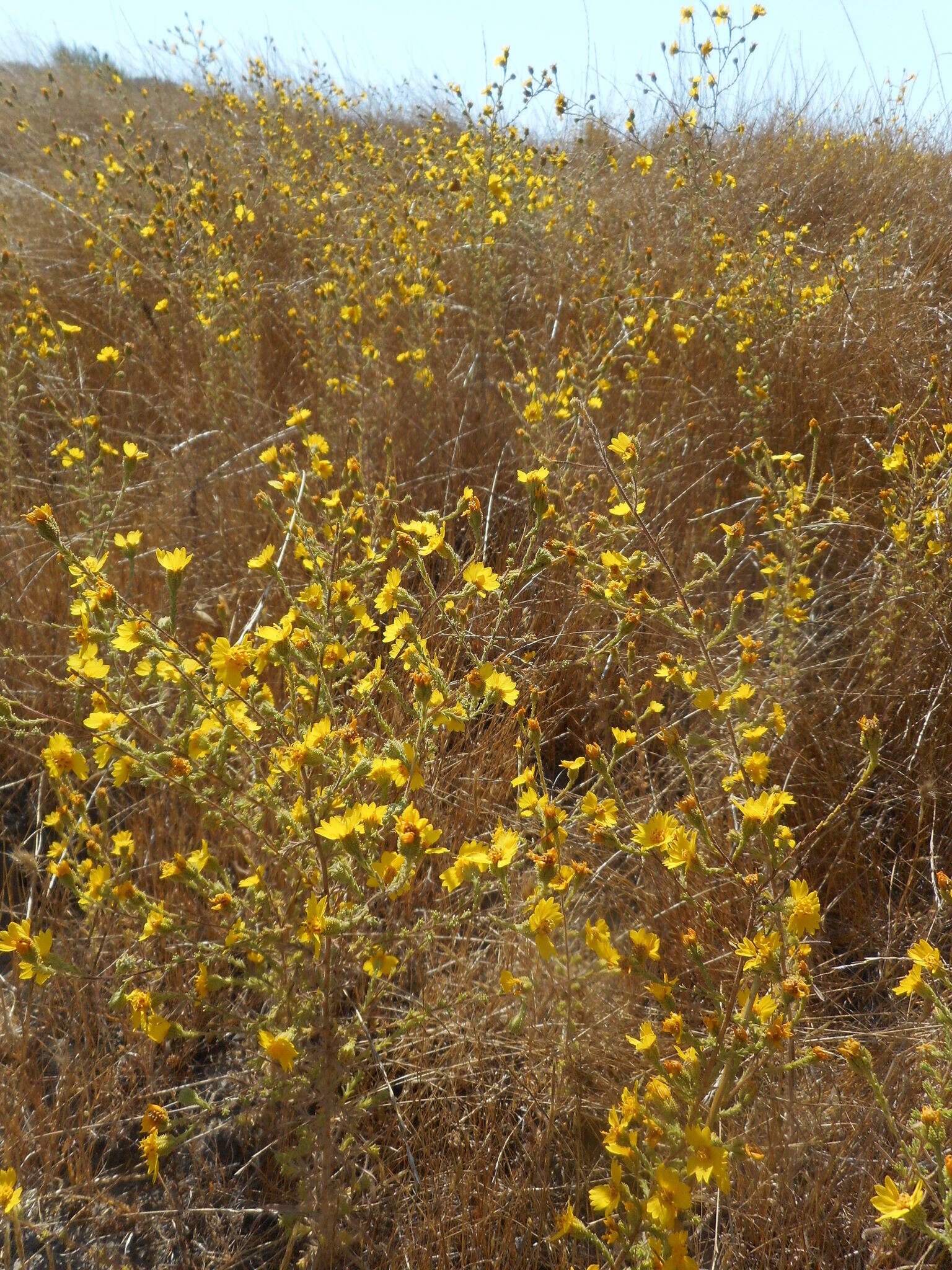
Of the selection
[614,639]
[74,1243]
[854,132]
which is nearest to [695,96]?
[854,132]

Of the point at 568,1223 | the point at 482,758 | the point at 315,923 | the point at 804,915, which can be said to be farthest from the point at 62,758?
the point at 804,915

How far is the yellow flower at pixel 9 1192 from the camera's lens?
1234 mm

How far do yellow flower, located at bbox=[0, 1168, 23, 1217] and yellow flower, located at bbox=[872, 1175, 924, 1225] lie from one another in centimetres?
118

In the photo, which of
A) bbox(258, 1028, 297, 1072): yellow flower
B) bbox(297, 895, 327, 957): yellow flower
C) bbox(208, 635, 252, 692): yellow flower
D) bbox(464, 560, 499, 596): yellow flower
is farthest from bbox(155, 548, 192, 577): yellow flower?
bbox(258, 1028, 297, 1072): yellow flower

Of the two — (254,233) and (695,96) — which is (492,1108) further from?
(254,233)

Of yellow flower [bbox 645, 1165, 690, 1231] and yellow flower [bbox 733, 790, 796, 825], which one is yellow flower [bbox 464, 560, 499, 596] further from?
yellow flower [bbox 645, 1165, 690, 1231]

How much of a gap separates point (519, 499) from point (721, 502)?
698 millimetres

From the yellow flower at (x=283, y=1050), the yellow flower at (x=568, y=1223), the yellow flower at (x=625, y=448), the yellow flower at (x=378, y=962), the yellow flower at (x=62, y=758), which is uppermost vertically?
the yellow flower at (x=625, y=448)

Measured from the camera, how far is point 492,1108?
4.95ft

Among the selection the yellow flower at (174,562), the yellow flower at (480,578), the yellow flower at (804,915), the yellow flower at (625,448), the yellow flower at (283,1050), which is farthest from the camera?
the yellow flower at (625,448)

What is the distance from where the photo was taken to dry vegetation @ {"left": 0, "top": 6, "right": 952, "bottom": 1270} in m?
1.31

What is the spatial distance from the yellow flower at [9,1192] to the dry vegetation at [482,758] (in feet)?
0.06

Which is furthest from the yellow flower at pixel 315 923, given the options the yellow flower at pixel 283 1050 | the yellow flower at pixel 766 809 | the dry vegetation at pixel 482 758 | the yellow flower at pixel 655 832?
the yellow flower at pixel 766 809

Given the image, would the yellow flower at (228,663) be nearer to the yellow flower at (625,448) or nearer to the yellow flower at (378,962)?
the yellow flower at (378,962)
